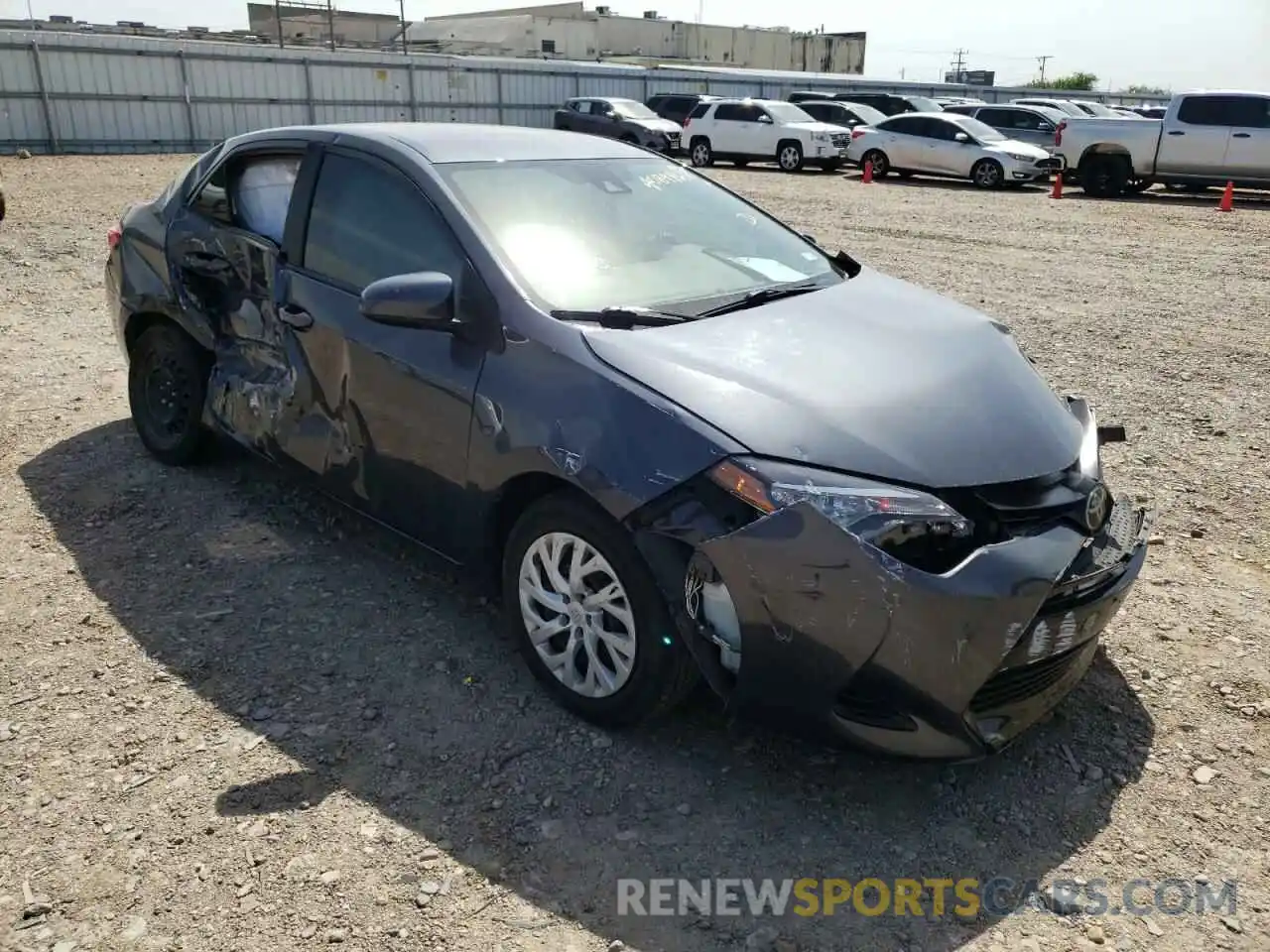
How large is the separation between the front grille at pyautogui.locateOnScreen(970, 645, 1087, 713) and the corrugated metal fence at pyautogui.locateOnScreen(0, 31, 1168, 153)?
86.9 ft

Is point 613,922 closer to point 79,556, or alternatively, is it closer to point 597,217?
point 597,217

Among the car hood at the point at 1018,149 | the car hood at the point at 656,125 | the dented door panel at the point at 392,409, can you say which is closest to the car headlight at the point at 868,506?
the dented door panel at the point at 392,409

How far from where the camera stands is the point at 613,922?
8.04 feet

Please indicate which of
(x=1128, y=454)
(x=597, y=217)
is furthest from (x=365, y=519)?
(x=1128, y=454)

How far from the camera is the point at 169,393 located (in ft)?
16.3

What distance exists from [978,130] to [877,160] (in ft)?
7.12

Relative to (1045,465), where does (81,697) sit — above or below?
below

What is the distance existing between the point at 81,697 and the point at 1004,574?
2821 millimetres

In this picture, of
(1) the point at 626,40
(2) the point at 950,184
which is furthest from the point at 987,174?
(1) the point at 626,40

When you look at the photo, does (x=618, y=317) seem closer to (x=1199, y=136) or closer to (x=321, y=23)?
(x=1199, y=136)

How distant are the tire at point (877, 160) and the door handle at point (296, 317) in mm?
20341

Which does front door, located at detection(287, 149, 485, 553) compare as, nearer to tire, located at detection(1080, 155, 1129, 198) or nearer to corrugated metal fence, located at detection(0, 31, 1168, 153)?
tire, located at detection(1080, 155, 1129, 198)

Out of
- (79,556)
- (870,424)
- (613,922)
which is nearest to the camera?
(613,922)

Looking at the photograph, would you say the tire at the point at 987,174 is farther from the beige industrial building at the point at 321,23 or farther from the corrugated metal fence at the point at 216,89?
the beige industrial building at the point at 321,23
